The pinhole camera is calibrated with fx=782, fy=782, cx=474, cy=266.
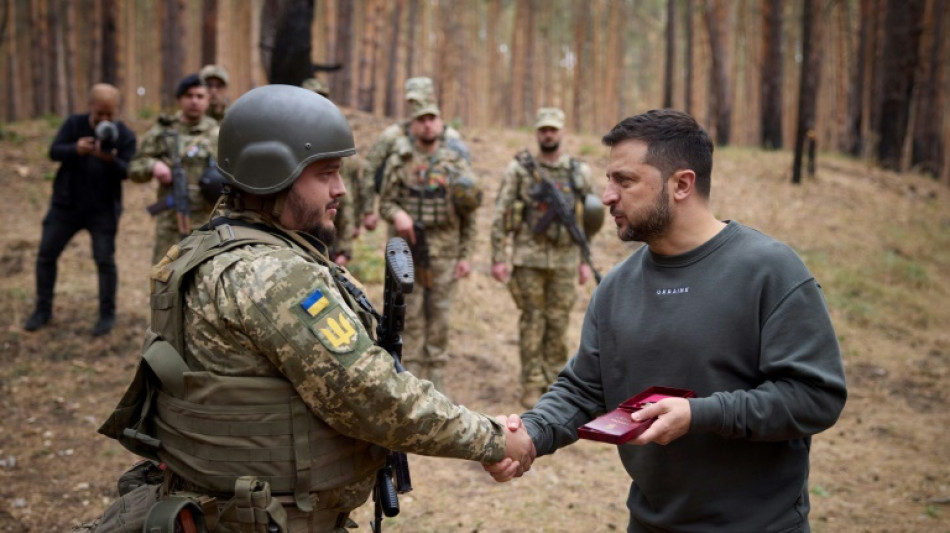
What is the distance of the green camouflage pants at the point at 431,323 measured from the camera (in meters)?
6.54

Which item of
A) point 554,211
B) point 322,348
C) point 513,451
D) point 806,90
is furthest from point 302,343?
point 806,90

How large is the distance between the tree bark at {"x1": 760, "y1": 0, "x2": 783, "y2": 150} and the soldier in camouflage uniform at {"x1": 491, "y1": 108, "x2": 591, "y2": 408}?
13327mm

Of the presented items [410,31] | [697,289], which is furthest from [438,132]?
[410,31]

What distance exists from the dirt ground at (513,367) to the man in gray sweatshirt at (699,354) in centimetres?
247

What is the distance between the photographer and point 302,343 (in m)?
2.09

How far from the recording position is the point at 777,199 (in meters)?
14.2

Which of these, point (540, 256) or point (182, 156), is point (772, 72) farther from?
point (182, 156)

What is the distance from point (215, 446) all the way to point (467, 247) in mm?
4578

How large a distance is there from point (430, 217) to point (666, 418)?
4.48 metres

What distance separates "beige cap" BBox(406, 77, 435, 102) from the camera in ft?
21.1

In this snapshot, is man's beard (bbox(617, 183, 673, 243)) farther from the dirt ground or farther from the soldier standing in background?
the soldier standing in background

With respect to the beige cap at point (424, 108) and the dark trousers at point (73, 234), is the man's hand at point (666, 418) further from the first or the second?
the dark trousers at point (73, 234)

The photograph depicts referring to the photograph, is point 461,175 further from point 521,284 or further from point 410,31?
point 410,31

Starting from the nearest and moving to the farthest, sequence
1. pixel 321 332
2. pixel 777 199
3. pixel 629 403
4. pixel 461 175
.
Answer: pixel 321 332 < pixel 629 403 < pixel 461 175 < pixel 777 199
